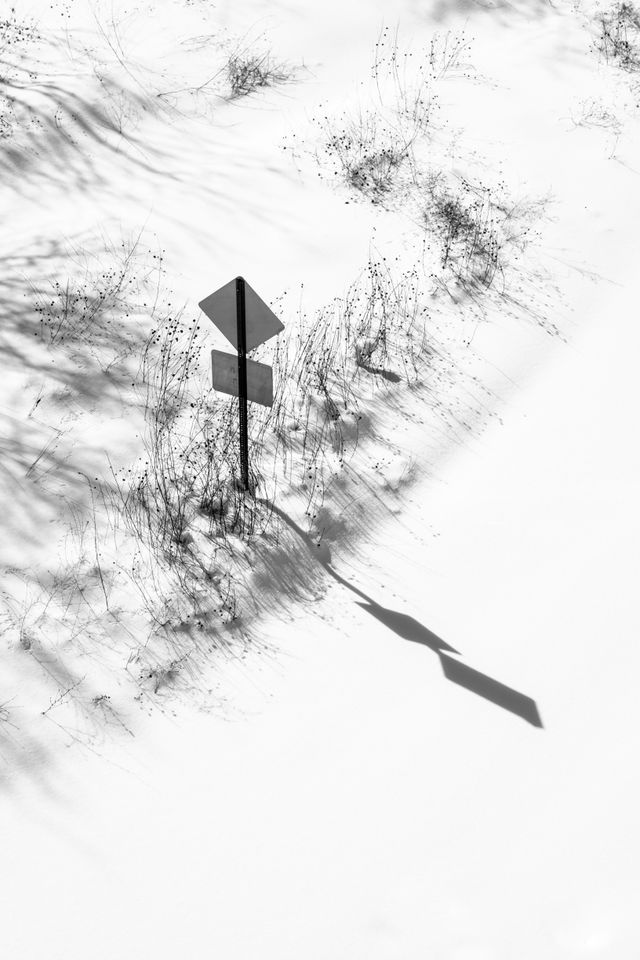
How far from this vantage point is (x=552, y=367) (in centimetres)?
805

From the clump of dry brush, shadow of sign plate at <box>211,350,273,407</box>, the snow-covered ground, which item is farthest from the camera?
the clump of dry brush

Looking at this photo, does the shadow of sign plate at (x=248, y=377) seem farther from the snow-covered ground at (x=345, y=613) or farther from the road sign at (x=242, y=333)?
the snow-covered ground at (x=345, y=613)

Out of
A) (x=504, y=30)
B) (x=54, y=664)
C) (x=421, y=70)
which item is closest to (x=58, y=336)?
(x=54, y=664)

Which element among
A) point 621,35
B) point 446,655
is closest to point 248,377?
point 446,655

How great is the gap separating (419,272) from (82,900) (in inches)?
267

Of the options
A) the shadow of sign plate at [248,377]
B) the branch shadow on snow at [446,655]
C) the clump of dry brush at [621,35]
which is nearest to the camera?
the branch shadow on snow at [446,655]

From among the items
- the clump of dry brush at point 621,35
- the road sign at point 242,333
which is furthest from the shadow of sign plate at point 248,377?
the clump of dry brush at point 621,35

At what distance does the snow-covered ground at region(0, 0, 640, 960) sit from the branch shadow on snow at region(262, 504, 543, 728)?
0.07ft

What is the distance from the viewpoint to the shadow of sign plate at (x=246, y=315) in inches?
219

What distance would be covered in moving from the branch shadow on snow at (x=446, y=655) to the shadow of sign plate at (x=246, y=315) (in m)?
1.37

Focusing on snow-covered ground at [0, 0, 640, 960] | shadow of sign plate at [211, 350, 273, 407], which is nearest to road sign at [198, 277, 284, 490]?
shadow of sign plate at [211, 350, 273, 407]

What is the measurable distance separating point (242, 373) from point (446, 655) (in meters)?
2.23

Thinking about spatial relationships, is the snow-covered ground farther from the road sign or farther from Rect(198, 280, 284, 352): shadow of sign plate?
Rect(198, 280, 284, 352): shadow of sign plate

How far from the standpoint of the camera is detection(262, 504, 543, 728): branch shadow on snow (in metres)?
5.13
